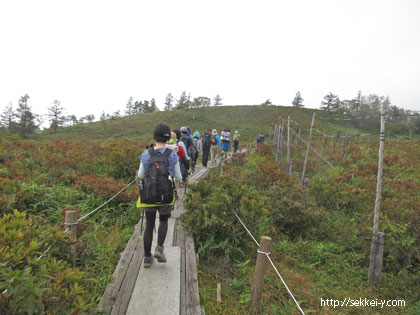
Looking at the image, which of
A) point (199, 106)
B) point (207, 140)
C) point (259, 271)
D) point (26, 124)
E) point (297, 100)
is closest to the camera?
point (259, 271)

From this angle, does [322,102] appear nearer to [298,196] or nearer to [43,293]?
[298,196]

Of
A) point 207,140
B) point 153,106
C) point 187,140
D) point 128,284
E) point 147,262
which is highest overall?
point 153,106

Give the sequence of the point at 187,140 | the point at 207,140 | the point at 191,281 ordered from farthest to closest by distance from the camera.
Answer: the point at 207,140, the point at 187,140, the point at 191,281

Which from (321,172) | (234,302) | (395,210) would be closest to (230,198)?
(234,302)

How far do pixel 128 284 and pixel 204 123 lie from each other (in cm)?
3804

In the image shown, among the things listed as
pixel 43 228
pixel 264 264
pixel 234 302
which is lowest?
pixel 234 302

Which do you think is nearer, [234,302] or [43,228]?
[43,228]

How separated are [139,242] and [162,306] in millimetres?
1592

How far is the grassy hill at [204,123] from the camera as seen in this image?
115 ft

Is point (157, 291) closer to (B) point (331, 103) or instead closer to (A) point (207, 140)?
(A) point (207, 140)

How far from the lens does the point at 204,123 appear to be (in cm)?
4038

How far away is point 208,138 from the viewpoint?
10.5 metres

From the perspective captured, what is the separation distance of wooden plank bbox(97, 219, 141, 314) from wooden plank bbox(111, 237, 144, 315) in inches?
1.9

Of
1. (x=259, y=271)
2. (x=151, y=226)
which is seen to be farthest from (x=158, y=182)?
(x=259, y=271)
